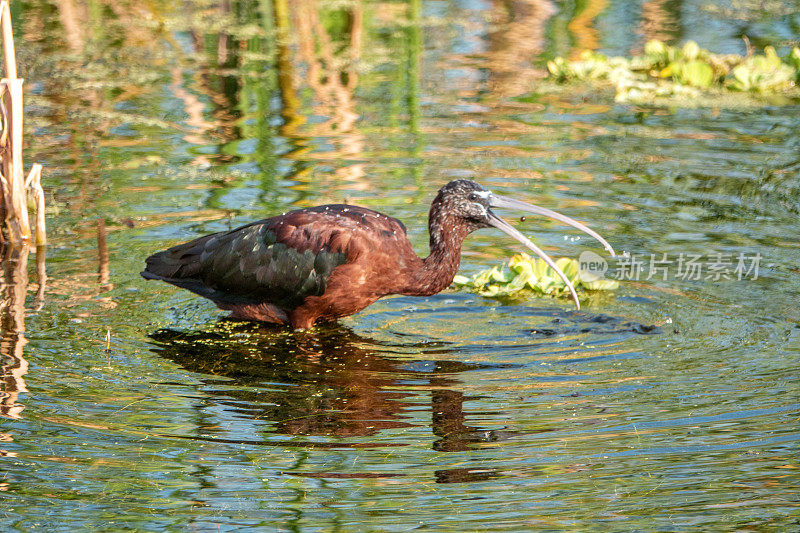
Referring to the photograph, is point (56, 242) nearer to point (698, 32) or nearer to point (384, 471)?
point (384, 471)

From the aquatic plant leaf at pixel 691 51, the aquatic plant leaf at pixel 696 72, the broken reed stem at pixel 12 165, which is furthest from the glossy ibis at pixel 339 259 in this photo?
the aquatic plant leaf at pixel 691 51

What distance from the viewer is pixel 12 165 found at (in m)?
7.68

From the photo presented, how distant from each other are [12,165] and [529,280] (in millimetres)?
3739

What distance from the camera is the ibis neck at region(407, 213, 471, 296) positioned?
21.4ft

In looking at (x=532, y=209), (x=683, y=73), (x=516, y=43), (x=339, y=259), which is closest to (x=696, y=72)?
(x=683, y=73)

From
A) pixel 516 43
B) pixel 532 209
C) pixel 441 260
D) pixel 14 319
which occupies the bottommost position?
pixel 14 319

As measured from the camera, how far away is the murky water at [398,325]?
4.55 meters

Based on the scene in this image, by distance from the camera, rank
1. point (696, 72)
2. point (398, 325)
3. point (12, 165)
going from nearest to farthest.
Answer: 1. point (398, 325)
2. point (12, 165)
3. point (696, 72)

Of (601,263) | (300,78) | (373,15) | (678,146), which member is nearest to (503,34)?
(373,15)

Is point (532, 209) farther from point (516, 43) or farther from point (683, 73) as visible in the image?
point (516, 43)

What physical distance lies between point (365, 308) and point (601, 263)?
169 centimetres

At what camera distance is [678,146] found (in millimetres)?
9609

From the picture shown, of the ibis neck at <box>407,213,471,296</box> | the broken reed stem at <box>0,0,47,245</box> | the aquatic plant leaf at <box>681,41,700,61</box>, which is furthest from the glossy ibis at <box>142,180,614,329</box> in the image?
the aquatic plant leaf at <box>681,41,700,61</box>

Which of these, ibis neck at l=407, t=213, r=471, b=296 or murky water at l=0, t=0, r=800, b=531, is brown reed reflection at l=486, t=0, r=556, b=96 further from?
ibis neck at l=407, t=213, r=471, b=296
